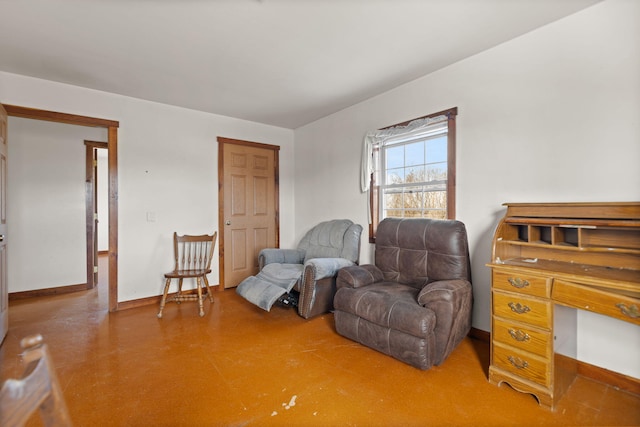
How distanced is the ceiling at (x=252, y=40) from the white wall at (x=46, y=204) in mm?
1602

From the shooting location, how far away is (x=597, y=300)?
1.54 meters

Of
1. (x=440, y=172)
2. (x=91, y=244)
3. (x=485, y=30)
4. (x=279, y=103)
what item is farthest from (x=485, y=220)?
(x=91, y=244)

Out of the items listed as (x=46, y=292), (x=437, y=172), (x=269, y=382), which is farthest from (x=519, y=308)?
(x=46, y=292)

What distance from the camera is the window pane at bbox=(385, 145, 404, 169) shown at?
335 centimetres

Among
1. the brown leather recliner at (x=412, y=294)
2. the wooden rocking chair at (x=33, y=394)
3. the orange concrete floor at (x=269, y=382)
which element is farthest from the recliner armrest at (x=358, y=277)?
the wooden rocking chair at (x=33, y=394)

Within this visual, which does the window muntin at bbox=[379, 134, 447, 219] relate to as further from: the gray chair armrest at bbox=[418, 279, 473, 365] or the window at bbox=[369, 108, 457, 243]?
the gray chair armrest at bbox=[418, 279, 473, 365]

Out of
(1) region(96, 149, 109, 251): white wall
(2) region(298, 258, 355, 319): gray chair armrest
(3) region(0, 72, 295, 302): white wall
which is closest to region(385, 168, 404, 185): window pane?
(2) region(298, 258, 355, 319): gray chair armrest

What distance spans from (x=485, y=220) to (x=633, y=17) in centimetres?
155

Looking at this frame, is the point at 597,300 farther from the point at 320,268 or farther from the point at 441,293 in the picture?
the point at 320,268

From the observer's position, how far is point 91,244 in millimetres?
4469

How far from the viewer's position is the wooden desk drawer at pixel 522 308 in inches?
67.6

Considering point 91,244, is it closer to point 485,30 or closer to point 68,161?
point 68,161

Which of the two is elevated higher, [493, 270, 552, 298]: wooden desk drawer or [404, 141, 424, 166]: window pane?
[404, 141, 424, 166]: window pane

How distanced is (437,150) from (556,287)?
5.52 ft
